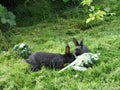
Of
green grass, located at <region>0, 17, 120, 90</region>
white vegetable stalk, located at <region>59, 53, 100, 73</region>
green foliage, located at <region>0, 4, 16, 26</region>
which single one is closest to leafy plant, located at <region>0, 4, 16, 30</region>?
green foliage, located at <region>0, 4, 16, 26</region>

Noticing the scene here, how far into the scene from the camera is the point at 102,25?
9711mm

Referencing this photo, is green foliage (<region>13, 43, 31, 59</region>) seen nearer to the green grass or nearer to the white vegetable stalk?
the green grass

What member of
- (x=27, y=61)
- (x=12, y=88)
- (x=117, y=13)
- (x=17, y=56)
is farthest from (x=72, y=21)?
(x=12, y=88)

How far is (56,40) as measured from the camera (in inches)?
329

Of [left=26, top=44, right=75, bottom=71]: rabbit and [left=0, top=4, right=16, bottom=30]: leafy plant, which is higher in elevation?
[left=0, top=4, right=16, bottom=30]: leafy plant

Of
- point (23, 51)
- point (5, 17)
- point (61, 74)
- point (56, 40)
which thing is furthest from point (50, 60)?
point (5, 17)

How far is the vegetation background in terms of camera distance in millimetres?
5577

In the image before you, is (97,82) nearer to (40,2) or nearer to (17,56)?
(17,56)

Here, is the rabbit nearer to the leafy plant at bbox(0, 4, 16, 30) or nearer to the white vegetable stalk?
the white vegetable stalk

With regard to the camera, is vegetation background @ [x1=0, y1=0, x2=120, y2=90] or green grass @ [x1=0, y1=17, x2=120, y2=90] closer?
green grass @ [x1=0, y1=17, x2=120, y2=90]

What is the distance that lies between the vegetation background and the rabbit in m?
0.17

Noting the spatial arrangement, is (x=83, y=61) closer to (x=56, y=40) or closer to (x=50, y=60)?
(x=50, y=60)

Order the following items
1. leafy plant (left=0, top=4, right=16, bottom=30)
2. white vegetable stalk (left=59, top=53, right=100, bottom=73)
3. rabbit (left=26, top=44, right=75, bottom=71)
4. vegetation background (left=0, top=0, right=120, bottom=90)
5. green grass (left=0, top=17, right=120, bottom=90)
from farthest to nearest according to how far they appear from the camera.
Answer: leafy plant (left=0, top=4, right=16, bottom=30), rabbit (left=26, top=44, right=75, bottom=71), white vegetable stalk (left=59, top=53, right=100, bottom=73), vegetation background (left=0, top=0, right=120, bottom=90), green grass (left=0, top=17, right=120, bottom=90)

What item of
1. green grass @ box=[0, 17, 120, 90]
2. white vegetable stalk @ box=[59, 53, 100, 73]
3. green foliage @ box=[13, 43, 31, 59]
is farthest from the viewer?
green foliage @ box=[13, 43, 31, 59]
